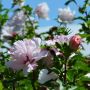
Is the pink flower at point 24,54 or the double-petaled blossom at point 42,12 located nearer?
the pink flower at point 24,54

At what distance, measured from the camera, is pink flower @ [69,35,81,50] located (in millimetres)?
2348

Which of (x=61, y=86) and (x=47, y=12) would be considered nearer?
(x=61, y=86)

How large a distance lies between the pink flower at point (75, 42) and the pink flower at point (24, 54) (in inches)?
6.4

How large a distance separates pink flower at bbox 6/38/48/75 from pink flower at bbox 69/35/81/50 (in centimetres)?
16

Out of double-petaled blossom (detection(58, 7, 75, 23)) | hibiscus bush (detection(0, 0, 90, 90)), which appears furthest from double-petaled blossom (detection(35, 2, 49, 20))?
hibiscus bush (detection(0, 0, 90, 90))

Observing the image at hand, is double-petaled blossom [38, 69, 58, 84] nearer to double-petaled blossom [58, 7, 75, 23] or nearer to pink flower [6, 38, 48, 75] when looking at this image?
pink flower [6, 38, 48, 75]

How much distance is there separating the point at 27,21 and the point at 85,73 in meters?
4.77

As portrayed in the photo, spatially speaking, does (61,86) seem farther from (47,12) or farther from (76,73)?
(47,12)

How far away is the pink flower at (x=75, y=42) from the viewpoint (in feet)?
7.70

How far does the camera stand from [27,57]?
7.74ft

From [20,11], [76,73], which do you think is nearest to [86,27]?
[20,11]

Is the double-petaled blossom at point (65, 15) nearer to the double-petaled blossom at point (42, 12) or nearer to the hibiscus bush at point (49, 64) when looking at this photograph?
the double-petaled blossom at point (42, 12)

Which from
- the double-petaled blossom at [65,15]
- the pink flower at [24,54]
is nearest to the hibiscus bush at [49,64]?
the pink flower at [24,54]

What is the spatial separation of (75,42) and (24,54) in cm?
27
